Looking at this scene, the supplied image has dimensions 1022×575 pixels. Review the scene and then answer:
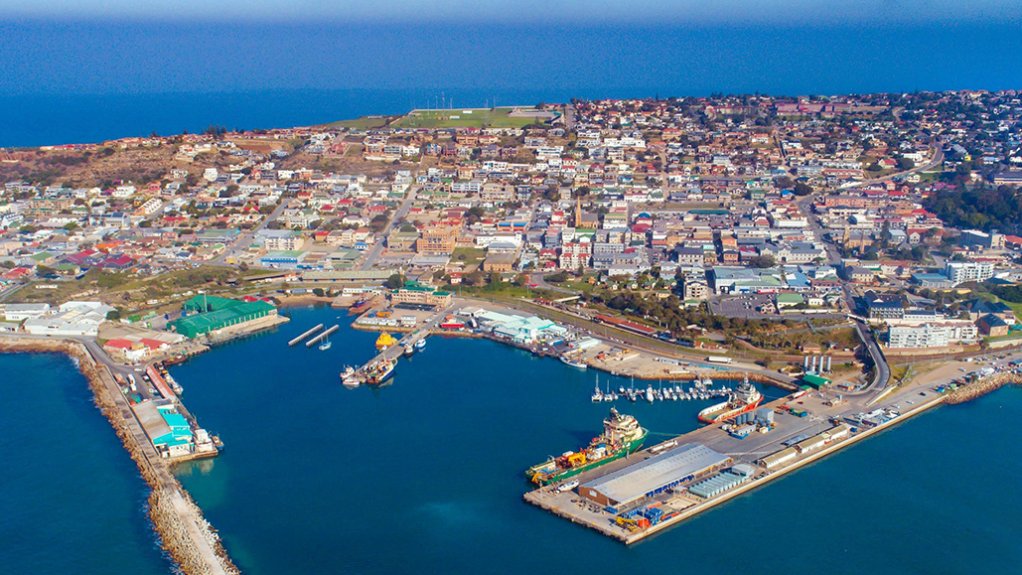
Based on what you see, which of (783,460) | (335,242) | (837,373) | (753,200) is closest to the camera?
(783,460)

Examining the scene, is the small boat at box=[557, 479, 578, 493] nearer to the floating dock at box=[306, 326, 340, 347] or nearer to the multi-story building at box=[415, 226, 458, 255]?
the floating dock at box=[306, 326, 340, 347]

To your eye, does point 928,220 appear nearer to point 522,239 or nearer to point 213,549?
point 522,239

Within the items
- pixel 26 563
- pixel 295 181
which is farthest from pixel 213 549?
pixel 295 181

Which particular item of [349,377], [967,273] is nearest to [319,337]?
[349,377]

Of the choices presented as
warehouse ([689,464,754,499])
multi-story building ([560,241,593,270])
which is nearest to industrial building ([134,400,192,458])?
warehouse ([689,464,754,499])

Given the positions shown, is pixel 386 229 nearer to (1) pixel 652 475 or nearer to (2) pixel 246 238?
(2) pixel 246 238

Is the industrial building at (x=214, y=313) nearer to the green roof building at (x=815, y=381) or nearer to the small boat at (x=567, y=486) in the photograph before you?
the small boat at (x=567, y=486)
